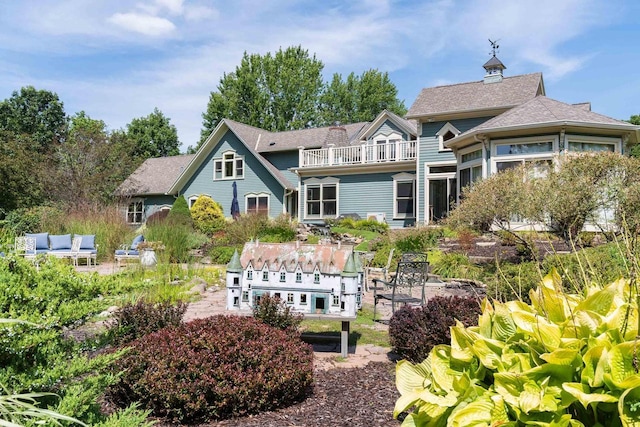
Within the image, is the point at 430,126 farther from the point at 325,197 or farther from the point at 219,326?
the point at 219,326

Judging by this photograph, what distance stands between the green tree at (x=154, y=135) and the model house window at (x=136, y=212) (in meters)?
17.2

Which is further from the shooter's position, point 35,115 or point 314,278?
point 35,115

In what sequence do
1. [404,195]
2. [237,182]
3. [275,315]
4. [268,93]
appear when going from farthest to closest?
[268,93] < [237,182] < [404,195] < [275,315]

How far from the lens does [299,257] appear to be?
5684 millimetres

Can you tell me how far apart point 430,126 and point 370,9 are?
35.3 feet

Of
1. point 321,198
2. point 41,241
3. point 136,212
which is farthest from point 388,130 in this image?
point 136,212

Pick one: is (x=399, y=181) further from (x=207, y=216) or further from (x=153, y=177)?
(x=153, y=177)

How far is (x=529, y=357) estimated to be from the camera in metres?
1.58

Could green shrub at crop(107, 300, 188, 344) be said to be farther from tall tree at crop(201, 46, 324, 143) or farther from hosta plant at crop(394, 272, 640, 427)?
tall tree at crop(201, 46, 324, 143)

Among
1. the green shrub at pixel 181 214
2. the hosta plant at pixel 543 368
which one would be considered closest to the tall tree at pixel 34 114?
the green shrub at pixel 181 214

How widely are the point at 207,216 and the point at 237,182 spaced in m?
3.82

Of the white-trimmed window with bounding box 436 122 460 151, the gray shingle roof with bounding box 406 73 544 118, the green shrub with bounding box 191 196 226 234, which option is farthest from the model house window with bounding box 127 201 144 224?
the white-trimmed window with bounding box 436 122 460 151

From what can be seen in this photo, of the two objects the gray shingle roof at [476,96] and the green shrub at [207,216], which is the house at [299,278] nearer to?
the gray shingle roof at [476,96]

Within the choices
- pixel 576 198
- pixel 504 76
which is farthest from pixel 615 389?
pixel 504 76
